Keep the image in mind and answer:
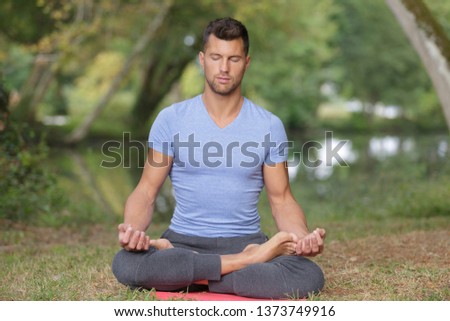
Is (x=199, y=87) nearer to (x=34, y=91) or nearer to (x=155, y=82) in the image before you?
(x=155, y=82)

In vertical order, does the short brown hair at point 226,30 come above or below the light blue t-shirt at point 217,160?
above

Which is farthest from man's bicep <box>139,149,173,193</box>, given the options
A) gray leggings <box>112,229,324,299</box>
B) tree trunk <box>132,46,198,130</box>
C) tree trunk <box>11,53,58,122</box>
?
tree trunk <box>132,46,198,130</box>

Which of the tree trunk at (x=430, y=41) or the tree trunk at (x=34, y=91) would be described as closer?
the tree trunk at (x=430, y=41)

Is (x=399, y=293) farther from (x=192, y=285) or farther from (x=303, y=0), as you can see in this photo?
(x=303, y=0)

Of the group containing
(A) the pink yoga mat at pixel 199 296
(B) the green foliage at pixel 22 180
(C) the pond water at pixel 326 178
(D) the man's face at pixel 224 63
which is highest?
(D) the man's face at pixel 224 63

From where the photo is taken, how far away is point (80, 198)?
12.3 m

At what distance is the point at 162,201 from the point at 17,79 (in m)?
30.3

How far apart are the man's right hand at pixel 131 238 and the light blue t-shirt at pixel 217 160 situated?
1.56 feet

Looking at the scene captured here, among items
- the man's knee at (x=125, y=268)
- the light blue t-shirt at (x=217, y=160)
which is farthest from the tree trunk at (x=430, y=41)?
the man's knee at (x=125, y=268)

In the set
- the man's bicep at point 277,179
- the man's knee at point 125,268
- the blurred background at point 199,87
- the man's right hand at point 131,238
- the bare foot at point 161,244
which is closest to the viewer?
the man's right hand at point 131,238

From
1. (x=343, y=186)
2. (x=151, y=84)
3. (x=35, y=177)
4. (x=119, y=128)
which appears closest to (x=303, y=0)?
(x=151, y=84)

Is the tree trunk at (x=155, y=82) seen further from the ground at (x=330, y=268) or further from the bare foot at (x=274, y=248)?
the bare foot at (x=274, y=248)

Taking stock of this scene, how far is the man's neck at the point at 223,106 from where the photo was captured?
14.6 ft

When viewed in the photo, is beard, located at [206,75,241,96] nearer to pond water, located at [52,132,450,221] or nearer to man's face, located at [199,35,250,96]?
man's face, located at [199,35,250,96]
